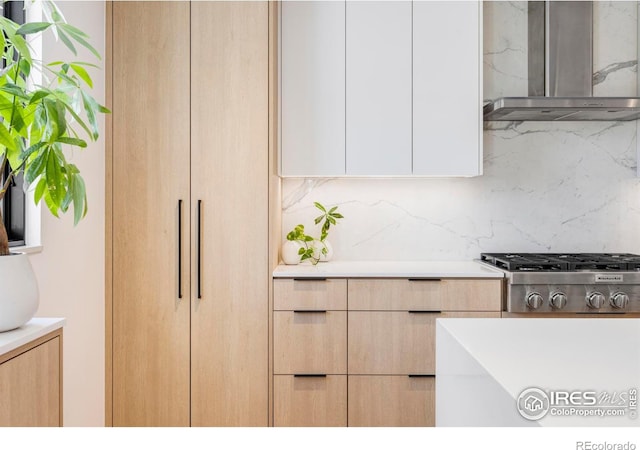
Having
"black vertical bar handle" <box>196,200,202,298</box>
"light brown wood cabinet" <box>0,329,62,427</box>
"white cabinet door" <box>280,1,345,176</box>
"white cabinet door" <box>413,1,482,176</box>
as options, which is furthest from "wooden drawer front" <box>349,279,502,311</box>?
"light brown wood cabinet" <box>0,329,62,427</box>

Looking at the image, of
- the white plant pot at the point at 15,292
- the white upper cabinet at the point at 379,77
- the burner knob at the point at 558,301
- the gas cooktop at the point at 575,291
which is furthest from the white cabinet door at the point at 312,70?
the white plant pot at the point at 15,292

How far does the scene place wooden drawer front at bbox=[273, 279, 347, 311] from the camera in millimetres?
2578

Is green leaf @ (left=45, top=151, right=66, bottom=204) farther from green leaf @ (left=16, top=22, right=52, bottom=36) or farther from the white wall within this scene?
the white wall

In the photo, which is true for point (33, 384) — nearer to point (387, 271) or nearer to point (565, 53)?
point (387, 271)

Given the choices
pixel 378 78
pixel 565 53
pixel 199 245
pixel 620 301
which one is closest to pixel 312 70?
pixel 378 78

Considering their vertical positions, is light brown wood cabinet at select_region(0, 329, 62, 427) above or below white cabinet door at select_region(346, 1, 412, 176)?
below

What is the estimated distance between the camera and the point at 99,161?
2551 millimetres

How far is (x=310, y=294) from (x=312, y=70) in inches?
47.5

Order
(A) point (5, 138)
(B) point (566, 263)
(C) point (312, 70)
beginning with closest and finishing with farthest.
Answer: (A) point (5, 138) → (B) point (566, 263) → (C) point (312, 70)

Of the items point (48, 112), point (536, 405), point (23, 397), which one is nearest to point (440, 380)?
point (536, 405)

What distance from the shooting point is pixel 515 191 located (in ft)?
10.3

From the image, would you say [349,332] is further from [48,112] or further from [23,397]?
[48,112]

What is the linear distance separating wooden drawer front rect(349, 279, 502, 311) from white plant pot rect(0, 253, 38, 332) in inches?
60.5

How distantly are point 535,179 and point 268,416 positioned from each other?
2.06 m
